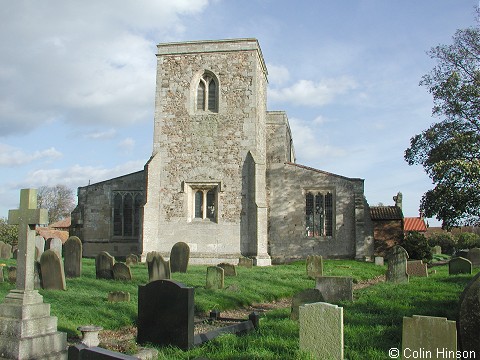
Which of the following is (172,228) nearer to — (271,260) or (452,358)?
(271,260)

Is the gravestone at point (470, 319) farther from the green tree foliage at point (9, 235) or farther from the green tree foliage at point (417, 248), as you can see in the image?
the green tree foliage at point (9, 235)

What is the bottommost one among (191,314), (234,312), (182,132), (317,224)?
(234,312)

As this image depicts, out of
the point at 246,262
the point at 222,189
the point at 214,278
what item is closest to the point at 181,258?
the point at 214,278

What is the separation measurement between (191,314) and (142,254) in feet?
47.3

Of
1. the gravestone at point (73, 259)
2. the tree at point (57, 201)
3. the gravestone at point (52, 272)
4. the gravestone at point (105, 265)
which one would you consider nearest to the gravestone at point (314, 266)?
the gravestone at point (105, 265)

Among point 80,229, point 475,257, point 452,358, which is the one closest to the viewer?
point 452,358

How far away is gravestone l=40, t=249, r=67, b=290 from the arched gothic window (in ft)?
41.1

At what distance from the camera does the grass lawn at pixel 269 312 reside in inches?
248

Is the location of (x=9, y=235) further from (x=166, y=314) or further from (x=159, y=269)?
(x=166, y=314)

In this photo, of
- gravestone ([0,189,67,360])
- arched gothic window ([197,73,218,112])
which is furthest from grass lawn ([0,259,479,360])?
arched gothic window ([197,73,218,112])

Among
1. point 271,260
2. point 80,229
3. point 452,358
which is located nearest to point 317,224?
point 271,260

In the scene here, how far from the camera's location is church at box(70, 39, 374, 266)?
21.3 meters

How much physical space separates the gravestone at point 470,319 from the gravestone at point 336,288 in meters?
4.88

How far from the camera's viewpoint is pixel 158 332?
7.09 m
